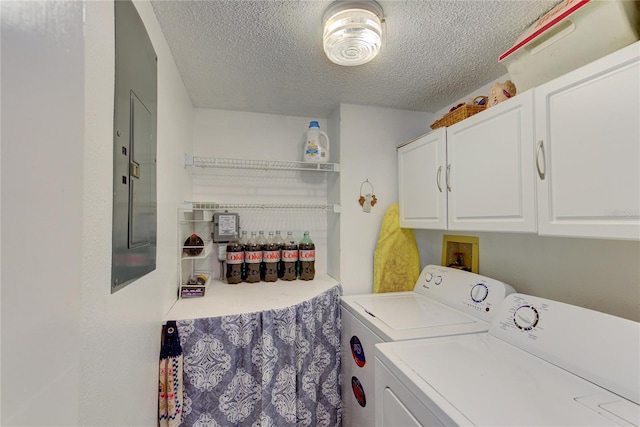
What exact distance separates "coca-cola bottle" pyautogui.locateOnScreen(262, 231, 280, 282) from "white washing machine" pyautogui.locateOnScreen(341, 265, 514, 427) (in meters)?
0.59

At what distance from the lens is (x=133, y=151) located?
0.92m

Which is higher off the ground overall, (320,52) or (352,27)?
(320,52)

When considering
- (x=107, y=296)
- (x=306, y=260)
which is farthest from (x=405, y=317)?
(x=107, y=296)

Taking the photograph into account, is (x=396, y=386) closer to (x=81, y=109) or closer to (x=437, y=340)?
(x=437, y=340)

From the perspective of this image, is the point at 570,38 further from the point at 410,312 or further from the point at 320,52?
the point at 410,312

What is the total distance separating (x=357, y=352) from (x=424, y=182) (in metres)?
1.19

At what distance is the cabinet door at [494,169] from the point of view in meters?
1.22

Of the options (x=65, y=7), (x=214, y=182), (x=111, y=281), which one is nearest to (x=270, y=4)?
(x=65, y=7)

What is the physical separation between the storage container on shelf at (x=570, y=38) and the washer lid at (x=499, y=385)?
1.20 m

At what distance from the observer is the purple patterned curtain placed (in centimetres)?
141

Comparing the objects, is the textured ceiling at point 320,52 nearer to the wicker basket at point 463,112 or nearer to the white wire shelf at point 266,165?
the wicker basket at point 463,112

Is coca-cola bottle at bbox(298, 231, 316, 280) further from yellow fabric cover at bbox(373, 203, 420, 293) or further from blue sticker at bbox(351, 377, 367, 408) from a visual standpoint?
blue sticker at bbox(351, 377, 367, 408)

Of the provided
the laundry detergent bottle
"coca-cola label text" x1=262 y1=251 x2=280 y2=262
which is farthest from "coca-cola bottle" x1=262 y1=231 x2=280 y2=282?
the laundry detergent bottle

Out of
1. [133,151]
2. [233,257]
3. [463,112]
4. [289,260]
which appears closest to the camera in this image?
[133,151]
